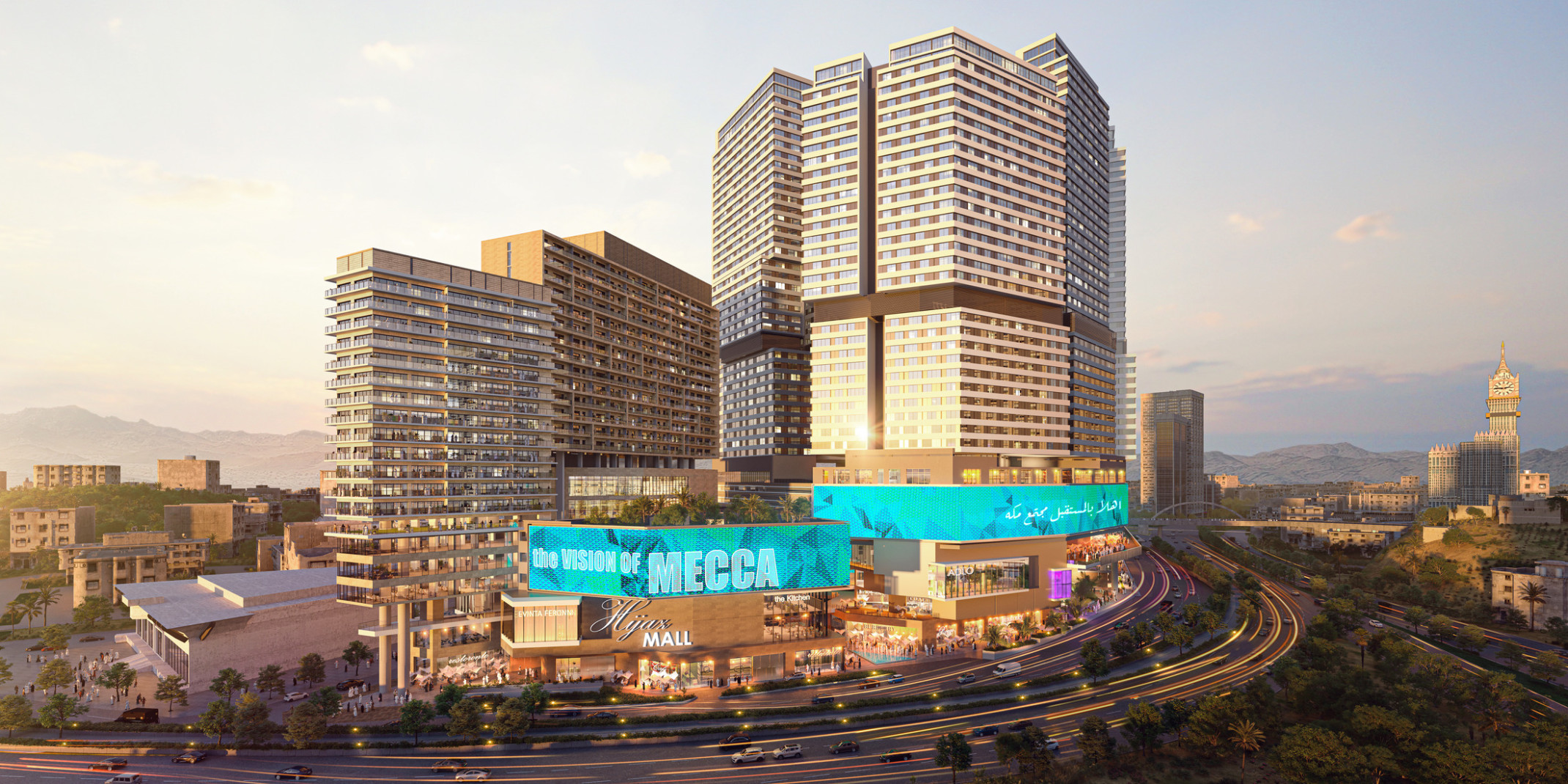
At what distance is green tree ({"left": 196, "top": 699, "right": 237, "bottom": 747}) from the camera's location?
71562mm

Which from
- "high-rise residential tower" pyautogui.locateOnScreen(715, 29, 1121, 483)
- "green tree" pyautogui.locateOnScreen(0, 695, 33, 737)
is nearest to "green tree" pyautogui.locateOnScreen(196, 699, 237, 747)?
"green tree" pyautogui.locateOnScreen(0, 695, 33, 737)

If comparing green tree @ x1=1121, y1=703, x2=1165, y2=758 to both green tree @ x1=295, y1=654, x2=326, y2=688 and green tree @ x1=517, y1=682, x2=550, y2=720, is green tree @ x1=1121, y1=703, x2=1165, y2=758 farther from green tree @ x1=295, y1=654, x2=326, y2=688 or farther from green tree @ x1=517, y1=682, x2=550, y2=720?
green tree @ x1=295, y1=654, x2=326, y2=688

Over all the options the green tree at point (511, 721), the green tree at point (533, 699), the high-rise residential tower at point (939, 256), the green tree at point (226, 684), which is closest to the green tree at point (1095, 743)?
the green tree at point (511, 721)

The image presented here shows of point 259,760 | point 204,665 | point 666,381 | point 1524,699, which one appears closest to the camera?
point 259,760

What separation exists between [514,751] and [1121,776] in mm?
55026

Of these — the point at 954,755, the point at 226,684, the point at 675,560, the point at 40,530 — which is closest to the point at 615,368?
the point at 675,560

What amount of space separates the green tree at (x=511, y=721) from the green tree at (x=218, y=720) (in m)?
25.2

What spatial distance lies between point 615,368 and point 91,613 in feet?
313

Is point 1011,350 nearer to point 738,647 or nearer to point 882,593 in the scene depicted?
point 882,593

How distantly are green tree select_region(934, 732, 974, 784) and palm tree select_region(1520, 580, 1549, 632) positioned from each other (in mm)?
124737

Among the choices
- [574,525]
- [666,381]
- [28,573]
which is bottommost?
[28,573]

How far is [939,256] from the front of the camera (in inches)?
5640

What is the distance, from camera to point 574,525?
99375mm

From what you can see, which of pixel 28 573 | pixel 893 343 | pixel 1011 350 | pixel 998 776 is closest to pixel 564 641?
pixel 998 776
